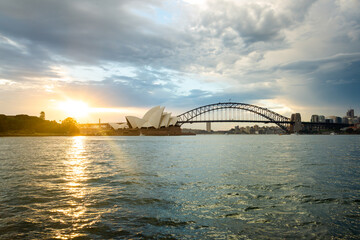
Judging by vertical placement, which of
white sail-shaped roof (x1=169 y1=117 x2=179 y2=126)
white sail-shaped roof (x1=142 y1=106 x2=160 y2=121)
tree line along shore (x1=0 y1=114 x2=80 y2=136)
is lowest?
tree line along shore (x1=0 y1=114 x2=80 y2=136)

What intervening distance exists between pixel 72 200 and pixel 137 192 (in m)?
2.46

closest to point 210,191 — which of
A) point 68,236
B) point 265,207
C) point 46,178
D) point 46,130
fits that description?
point 265,207

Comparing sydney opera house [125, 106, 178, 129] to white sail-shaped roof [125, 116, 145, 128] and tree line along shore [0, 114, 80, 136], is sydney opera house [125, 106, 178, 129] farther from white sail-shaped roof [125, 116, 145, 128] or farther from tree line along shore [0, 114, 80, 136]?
tree line along shore [0, 114, 80, 136]

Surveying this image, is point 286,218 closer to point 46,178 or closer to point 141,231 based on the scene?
point 141,231

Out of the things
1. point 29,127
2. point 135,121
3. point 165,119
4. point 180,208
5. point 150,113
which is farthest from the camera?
point 165,119

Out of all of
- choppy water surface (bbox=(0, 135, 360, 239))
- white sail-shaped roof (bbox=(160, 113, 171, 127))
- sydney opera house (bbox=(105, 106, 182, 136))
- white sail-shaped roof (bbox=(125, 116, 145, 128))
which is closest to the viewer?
choppy water surface (bbox=(0, 135, 360, 239))

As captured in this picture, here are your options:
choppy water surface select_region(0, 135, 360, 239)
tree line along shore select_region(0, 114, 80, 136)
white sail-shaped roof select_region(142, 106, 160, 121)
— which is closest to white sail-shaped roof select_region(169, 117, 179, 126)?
white sail-shaped roof select_region(142, 106, 160, 121)

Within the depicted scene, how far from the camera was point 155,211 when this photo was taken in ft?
25.6

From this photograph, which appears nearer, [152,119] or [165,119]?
[152,119]

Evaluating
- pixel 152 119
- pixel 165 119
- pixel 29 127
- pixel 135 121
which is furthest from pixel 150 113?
pixel 29 127

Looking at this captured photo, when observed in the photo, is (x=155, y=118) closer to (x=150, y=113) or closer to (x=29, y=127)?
(x=150, y=113)

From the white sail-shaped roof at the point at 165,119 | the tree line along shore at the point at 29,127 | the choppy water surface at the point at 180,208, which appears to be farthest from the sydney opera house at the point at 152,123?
the choppy water surface at the point at 180,208

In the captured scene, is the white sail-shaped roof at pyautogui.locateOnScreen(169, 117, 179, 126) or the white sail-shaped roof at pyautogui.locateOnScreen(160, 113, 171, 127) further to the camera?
the white sail-shaped roof at pyautogui.locateOnScreen(169, 117, 179, 126)

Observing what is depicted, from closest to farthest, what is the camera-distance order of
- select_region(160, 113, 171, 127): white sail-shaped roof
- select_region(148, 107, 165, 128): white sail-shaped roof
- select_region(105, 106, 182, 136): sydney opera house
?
select_region(148, 107, 165, 128): white sail-shaped roof < select_region(105, 106, 182, 136): sydney opera house < select_region(160, 113, 171, 127): white sail-shaped roof
